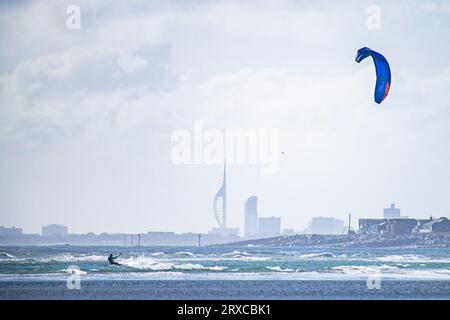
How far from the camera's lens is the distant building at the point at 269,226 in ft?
376

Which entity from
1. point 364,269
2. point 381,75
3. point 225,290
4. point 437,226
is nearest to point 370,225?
point 437,226

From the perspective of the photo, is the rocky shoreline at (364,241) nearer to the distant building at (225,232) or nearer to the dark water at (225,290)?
the distant building at (225,232)

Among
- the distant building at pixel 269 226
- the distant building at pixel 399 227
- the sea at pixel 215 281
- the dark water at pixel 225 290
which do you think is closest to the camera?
the dark water at pixel 225 290

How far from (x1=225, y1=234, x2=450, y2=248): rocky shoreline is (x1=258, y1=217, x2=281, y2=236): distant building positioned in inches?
579

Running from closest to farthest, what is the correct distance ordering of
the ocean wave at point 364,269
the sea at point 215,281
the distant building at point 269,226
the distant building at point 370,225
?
the sea at point 215,281
the ocean wave at point 364,269
the distant building at point 370,225
the distant building at point 269,226

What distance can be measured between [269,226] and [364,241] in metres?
33.3

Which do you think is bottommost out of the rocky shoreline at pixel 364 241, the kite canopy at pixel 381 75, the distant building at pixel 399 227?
the rocky shoreline at pixel 364 241

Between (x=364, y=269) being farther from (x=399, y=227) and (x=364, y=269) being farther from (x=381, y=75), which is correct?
(x=399, y=227)

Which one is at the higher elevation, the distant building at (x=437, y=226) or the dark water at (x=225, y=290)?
the distant building at (x=437, y=226)

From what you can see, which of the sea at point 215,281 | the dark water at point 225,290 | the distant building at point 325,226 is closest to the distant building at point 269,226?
the distant building at point 325,226

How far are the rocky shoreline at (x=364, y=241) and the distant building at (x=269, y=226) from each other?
14700mm

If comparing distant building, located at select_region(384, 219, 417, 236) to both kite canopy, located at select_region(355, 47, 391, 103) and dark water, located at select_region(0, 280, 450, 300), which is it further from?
kite canopy, located at select_region(355, 47, 391, 103)

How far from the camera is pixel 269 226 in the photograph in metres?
119
